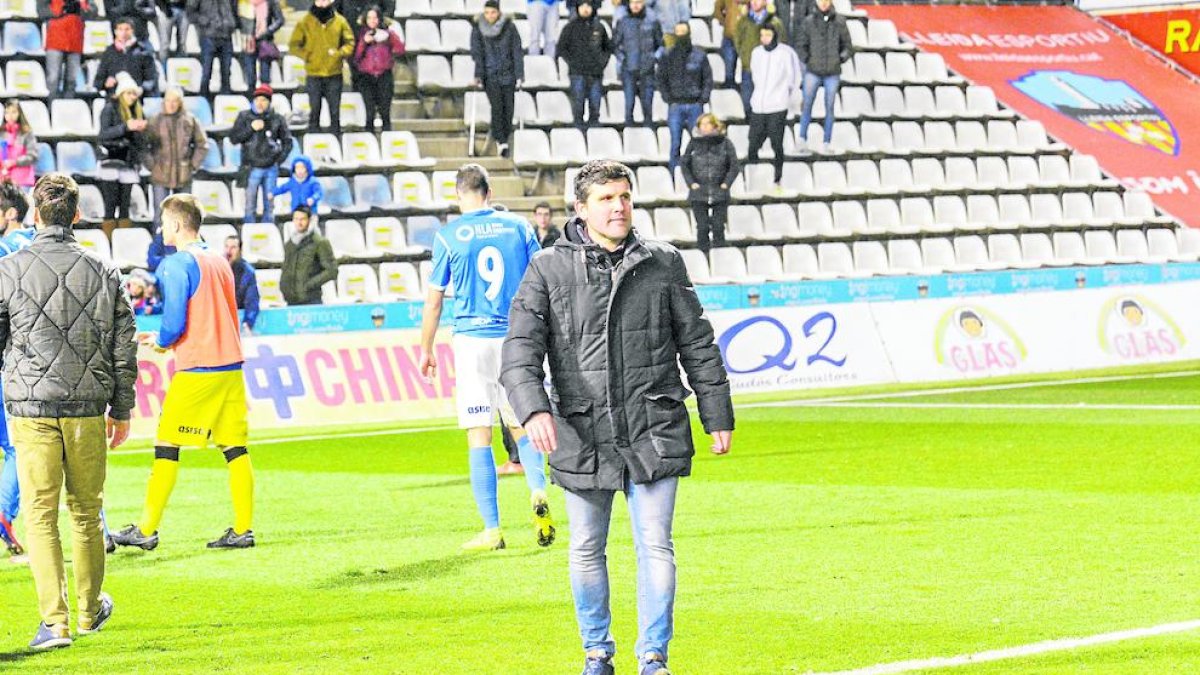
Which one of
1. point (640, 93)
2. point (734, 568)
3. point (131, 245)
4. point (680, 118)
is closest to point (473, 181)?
point (734, 568)

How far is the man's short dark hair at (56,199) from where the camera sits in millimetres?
8648

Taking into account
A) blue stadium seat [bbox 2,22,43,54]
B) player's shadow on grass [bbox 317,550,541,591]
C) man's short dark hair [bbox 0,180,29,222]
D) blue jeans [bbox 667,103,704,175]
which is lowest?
player's shadow on grass [bbox 317,550,541,591]

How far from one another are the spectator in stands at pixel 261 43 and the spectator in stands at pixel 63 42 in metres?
2.23

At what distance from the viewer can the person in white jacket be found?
28.1m

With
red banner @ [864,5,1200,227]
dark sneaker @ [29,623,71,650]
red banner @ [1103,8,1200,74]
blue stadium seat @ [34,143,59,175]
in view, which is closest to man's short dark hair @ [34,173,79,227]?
dark sneaker @ [29,623,71,650]

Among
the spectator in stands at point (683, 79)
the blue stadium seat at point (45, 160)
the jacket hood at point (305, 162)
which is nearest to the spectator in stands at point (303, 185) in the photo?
the jacket hood at point (305, 162)

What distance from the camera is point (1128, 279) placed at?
85.8ft

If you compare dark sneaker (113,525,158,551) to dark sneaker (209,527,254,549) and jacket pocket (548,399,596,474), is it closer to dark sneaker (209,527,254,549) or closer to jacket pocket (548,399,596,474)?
dark sneaker (209,527,254,549)

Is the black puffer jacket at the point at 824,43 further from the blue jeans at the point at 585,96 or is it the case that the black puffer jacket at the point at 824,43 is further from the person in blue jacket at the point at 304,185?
the person in blue jacket at the point at 304,185

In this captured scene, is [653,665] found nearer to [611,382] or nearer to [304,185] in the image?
[611,382]

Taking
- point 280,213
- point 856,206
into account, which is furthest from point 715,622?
point 856,206

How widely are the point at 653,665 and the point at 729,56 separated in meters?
23.7

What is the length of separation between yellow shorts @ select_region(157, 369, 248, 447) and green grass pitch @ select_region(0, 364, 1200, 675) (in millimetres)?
745

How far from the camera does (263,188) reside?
78.7 ft
